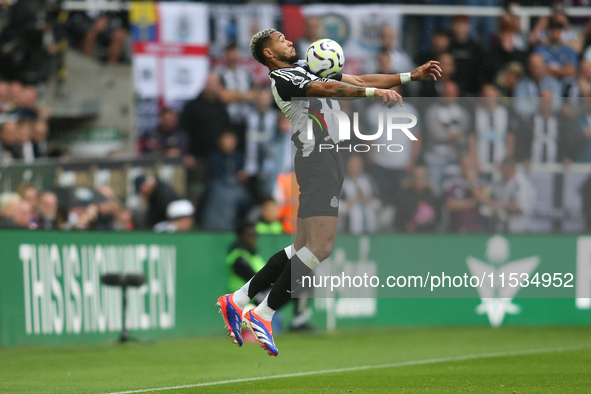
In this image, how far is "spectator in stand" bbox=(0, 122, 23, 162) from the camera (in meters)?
12.1

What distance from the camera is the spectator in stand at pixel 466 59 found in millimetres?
14055

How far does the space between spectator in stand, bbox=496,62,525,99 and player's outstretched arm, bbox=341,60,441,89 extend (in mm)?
7472

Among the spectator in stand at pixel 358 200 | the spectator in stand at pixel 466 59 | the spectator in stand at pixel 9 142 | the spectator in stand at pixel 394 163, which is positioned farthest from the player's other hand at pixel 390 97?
the spectator in stand at pixel 466 59

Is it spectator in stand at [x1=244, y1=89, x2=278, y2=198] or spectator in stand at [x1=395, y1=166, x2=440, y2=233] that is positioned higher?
spectator in stand at [x1=244, y1=89, x2=278, y2=198]

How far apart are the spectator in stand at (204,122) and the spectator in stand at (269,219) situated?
58.8 inches

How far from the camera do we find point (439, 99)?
12.7m

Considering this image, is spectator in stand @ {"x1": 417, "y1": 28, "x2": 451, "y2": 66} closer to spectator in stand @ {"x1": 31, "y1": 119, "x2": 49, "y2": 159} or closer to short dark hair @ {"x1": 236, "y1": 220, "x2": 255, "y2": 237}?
short dark hair @ {"x1": 236, "y1": 220, "x2": 255, "y2": 237}

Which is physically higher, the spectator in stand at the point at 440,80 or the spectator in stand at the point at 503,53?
the spectator in stand at the point at 503,53

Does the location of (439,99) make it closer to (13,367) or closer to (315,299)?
(315,299)

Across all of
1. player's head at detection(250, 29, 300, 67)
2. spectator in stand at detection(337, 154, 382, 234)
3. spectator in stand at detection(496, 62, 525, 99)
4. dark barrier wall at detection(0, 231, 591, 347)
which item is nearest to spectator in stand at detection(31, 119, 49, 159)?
dark barrier wall at detection(0, 231, 591, 347)

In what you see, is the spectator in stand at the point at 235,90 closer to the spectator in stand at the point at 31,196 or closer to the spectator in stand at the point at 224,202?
the spectator in stand at the point at 224,202

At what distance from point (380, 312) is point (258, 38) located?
6.66 metres

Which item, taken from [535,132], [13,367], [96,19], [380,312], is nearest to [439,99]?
[535,132]

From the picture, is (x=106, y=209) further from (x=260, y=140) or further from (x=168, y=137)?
(x=260, y=140)
